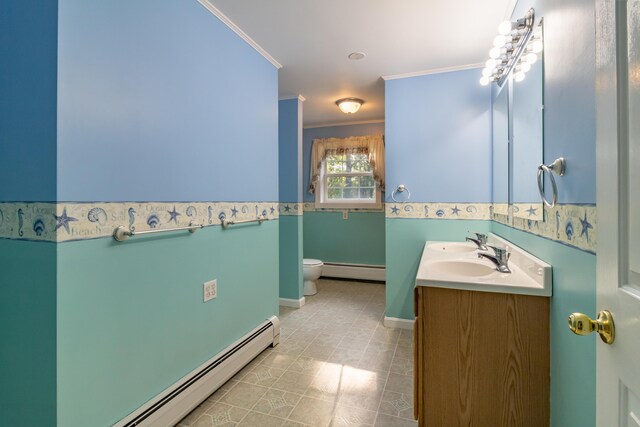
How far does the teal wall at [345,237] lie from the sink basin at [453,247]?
74.3 inches

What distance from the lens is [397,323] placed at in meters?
2.90

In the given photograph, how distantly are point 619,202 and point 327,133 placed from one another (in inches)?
177

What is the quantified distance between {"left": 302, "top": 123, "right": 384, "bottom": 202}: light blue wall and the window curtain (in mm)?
106

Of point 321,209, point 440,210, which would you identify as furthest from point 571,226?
point 321,209

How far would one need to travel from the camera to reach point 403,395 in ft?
6.08

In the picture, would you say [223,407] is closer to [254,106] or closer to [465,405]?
[465,405]

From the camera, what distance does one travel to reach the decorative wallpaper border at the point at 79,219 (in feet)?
3.67

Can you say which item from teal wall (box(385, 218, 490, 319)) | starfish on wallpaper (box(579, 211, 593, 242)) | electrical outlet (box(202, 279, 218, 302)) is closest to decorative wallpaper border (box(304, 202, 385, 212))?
teal wall (box(385, 218, 490, 319))

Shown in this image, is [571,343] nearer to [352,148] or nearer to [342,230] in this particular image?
[342,230]

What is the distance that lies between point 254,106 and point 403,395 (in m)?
2.23

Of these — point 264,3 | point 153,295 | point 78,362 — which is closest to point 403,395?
point 153,295

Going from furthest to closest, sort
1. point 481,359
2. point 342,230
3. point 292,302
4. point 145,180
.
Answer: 1. point 342,230
2. point 292,302
3. point 145,180
4. point 481,359

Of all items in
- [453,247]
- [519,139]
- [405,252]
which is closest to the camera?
[519,139]
